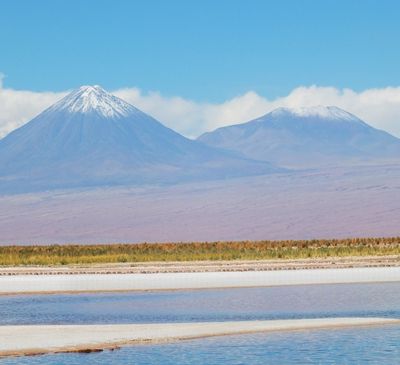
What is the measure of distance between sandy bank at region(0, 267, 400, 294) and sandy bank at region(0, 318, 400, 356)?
51.4 ft

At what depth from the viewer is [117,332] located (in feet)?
107

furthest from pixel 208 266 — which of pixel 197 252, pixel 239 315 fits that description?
pixel 239 315

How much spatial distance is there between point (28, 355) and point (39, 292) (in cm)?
2088

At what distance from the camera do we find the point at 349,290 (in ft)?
151

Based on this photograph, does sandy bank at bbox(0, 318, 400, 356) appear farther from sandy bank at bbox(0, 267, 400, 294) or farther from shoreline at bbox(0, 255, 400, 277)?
shoreline at bbox(0, 255, 400, 277)

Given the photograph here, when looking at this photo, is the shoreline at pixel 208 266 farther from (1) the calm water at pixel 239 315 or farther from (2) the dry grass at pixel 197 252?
(1) the calm water at pixel 239 315

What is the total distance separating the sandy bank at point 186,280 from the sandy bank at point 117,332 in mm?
15662

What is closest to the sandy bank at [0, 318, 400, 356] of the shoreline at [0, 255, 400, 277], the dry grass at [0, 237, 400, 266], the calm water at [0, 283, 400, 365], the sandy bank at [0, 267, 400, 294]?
the calm water at [0, 283, 400, 365]

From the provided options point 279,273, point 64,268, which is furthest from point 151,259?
point 279,273

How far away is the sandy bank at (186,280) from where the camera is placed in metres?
50.4

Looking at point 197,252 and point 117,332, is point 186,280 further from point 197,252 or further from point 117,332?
point 117,332

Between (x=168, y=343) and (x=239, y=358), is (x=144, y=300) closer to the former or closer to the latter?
(x=168, y=343)

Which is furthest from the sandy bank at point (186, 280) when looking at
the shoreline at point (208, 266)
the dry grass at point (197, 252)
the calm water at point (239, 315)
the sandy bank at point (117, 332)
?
the sandy bank at point (117, 332)

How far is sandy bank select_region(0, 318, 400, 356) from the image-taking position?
29.7m
